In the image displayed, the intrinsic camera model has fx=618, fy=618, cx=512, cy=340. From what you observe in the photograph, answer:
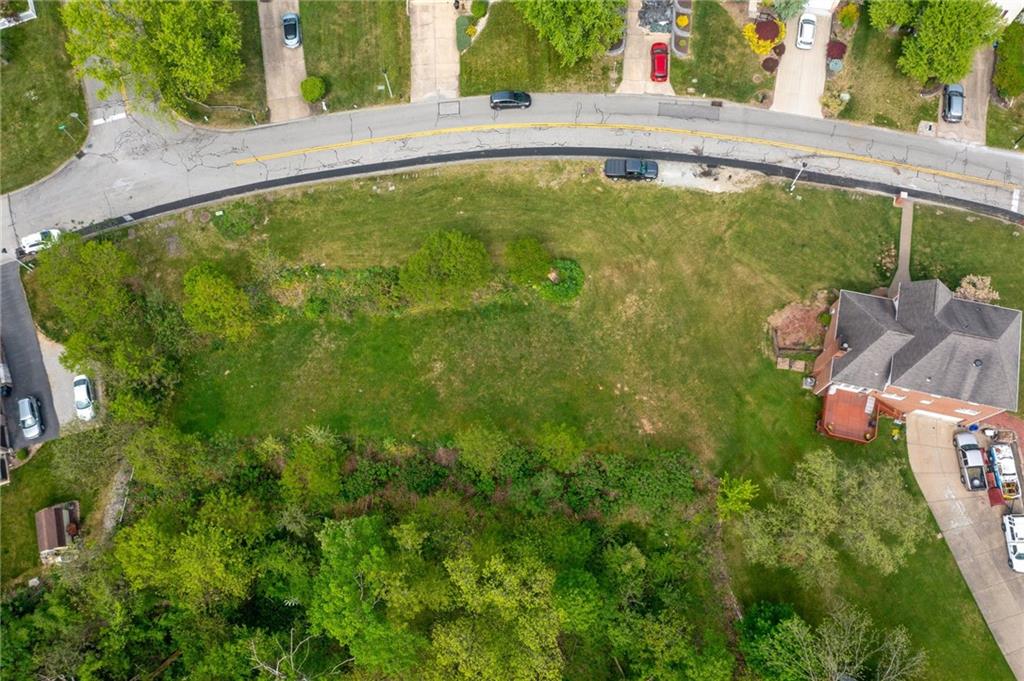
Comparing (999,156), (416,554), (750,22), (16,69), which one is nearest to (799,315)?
(999,156)

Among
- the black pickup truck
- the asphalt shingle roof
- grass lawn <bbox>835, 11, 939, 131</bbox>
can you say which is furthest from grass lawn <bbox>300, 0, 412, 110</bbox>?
the asphalt shingle roof

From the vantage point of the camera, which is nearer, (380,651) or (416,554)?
(380,651)

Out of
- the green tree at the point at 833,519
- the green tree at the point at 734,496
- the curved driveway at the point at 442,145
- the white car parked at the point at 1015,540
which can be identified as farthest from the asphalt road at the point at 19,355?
the white car parked at the point at 1015,540

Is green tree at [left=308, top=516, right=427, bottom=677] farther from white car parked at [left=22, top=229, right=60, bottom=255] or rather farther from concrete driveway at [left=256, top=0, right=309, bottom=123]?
concrete driveway at [left=256, top=0, right=309, bottom=123]

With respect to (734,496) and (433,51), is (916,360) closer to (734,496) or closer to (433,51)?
(734,496)

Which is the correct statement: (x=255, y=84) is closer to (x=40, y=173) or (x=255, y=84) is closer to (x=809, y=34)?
(x=40, y=173)
